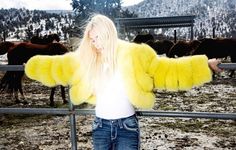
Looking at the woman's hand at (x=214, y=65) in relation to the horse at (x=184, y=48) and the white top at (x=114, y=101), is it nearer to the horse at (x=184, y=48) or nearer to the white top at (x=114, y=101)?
the white top at (x=114, y=101)

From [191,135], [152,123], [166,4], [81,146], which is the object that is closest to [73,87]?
[81,146]

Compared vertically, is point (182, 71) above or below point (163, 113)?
above

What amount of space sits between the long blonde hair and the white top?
0.06 meters

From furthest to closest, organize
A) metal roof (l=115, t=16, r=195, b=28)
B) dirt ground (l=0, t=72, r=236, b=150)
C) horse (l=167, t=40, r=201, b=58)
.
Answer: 1. metal roof (l=115, t=16, r=195, b=28)
2. horse (l=167, t=40, r=201, b=58)
3. dirt ground (l=0, t=72, r=236, b=150)

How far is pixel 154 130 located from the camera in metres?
7.54

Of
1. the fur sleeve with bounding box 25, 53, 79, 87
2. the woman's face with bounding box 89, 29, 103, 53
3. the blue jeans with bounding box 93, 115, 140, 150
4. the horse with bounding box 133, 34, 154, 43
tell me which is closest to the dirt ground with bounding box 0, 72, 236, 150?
the fur sleeve with bounding box 25, 53, 79, 87

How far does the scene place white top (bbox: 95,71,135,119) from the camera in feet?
9.07

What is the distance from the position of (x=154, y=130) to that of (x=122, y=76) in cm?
490

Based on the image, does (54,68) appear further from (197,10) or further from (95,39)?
(197,10)

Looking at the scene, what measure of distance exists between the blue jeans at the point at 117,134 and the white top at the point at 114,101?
0.04 metres

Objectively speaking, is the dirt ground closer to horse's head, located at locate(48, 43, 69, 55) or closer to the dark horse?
the dark horse

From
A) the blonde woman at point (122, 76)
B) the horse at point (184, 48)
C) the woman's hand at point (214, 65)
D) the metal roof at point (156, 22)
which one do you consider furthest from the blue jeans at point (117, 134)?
the metal roof at point (156, 22)

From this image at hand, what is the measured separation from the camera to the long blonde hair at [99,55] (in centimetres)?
272

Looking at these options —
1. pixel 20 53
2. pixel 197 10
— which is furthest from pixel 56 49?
pixel 197 10
